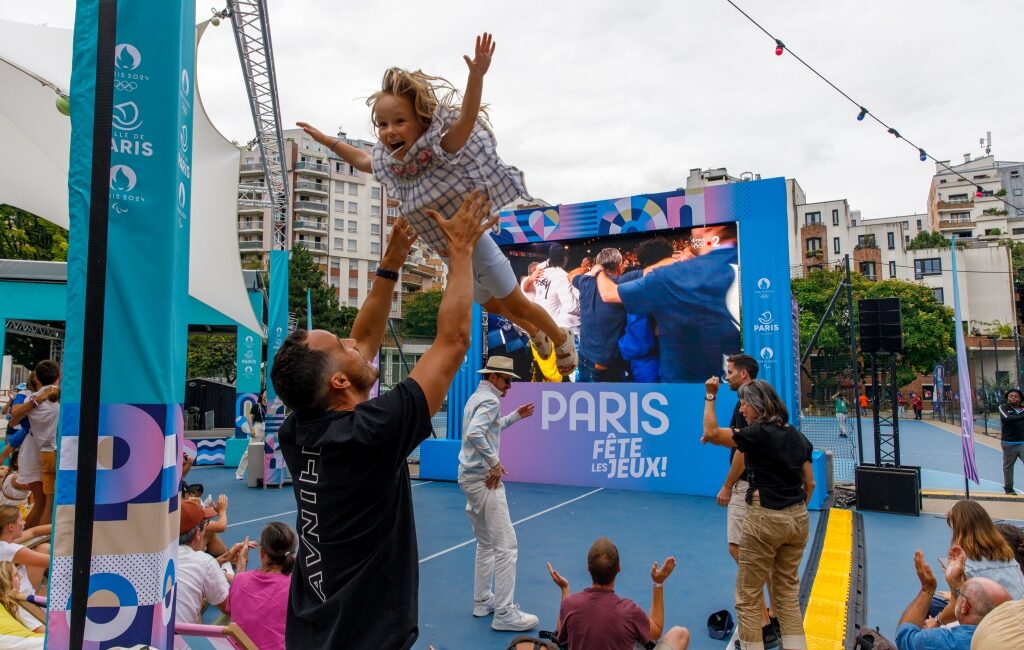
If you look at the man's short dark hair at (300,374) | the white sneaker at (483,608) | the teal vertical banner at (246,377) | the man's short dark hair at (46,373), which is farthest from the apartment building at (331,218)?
the man's short dark hair at (300,374)

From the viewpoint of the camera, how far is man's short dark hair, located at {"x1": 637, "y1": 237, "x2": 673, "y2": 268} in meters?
9.88

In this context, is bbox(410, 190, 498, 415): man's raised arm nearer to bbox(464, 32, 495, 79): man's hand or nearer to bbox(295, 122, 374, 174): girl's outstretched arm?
bbox(464, 32, 495, 79): man's hand

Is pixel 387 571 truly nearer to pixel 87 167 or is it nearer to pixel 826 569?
pixel 87 167

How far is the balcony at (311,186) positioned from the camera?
5591cm

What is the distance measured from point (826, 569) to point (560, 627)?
12.6 feet

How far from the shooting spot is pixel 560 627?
3.07m

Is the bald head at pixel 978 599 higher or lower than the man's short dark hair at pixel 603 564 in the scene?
higher

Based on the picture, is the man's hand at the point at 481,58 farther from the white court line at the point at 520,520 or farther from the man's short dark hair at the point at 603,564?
the white court line at the point at 520,520

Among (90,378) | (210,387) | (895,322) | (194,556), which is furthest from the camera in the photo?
(210,387)

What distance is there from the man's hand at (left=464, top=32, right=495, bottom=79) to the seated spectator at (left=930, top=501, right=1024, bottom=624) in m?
2.74

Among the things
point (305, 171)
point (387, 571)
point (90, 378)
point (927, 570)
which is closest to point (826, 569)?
point (927, 570)

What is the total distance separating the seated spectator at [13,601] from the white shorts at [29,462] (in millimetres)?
3190

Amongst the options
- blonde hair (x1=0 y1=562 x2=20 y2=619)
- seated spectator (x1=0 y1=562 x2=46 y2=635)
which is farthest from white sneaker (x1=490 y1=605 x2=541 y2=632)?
blonde hair (x1=0 y1=562 x2=20 y2=619)

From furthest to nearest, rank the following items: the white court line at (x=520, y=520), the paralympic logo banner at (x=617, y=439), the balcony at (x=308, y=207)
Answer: the balcony at (x=308, y=207), the paralympic logo banner at (x=617, y=439), the white court line at (x=520, y=520)
